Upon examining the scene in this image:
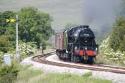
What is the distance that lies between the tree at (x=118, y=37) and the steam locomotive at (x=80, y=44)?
716 inches

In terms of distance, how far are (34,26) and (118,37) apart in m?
53.3

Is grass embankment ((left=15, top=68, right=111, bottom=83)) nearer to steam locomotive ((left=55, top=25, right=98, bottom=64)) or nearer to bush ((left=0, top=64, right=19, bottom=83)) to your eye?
bush ((left=0, top=64, right=19, bottom=83))

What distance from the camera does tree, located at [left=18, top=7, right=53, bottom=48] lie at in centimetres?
11013

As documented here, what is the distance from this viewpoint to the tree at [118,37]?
2307 inches

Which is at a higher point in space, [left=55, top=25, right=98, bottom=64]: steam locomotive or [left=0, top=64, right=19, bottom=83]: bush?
[left=55, top=25, right=98, bottom=64]: steam locomotive

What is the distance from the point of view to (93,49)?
38.4m

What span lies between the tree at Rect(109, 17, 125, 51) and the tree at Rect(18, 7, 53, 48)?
44.0 m

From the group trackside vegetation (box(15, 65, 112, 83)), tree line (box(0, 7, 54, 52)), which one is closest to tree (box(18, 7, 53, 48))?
tree line (box(0, 7, 54, 52))

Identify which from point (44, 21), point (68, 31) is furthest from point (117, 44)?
point (44, 21)

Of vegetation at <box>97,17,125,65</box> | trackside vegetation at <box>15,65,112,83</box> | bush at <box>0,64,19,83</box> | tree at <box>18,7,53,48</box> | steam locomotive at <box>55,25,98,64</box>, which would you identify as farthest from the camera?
tree at <box>18,7,53,48</box>

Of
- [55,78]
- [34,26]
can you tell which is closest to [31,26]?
[34,26]

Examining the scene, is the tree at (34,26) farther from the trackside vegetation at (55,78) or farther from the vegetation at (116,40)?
the trackside vegetation at (55,78)

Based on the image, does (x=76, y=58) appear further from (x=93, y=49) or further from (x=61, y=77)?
(x=61, y=77)

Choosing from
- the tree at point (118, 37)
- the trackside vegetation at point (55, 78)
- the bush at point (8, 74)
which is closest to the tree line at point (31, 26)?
the tree at point (118, 37)
